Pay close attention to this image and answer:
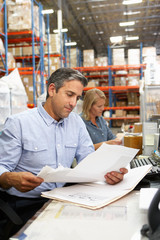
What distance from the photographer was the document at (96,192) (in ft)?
3.14

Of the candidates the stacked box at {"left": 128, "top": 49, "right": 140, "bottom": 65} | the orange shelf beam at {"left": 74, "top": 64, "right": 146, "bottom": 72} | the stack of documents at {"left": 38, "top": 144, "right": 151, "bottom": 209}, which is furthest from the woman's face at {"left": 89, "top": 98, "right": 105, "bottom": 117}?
the stacked box at {"left": 128, "top": 49, "right": 140, "bottom": 65}

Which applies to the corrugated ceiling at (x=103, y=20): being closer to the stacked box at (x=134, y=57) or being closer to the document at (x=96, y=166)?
the stacked box at (x=134, y=57)

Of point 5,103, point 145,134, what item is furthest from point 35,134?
point 5,103

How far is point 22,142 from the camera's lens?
4.61 feet

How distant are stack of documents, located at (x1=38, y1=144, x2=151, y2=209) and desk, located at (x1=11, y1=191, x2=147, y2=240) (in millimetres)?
56

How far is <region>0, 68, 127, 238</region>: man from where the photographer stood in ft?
4.42

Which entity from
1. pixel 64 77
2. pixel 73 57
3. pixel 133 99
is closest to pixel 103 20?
pixel 73 57

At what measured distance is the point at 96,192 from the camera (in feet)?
3.54

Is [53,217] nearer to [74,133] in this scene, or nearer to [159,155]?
[74,133]

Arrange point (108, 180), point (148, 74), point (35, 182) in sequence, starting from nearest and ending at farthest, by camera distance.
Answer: point (35, 182) → point (108, 180) → point (148, 74)

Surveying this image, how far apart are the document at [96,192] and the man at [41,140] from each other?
0.08 meters

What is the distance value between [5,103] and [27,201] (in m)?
2.90

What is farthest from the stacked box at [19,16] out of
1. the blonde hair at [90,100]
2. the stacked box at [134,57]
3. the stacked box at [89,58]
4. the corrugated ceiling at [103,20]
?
the stacked box at [134,57]

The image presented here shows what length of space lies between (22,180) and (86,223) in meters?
0.38
